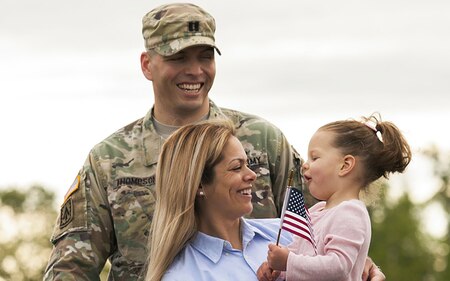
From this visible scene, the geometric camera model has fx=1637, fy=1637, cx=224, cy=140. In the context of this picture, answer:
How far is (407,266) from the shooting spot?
5538 cm

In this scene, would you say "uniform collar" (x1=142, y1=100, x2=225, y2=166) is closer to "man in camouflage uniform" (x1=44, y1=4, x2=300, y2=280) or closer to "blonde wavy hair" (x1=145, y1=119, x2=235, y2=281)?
"man in camouflage uniform" (x1=44, y1=4, x2=300, y2=280)

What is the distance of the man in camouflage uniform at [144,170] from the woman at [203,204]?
1.51 m

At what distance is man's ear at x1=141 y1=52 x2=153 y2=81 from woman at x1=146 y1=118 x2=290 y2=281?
5.82 feet

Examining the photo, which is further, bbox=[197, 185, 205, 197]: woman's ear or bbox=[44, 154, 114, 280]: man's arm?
bbox=[44, 154, 114, 280]: man's arm

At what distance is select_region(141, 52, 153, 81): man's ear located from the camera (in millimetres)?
9942

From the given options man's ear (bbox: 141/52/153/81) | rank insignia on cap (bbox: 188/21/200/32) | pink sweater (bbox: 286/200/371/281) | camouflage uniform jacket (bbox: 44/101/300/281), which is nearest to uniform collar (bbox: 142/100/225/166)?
camouflage uniform jacket (bbox: 44/101/300/281)

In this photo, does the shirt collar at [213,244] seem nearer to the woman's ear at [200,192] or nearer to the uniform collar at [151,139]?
the woman's ear at [200,192]

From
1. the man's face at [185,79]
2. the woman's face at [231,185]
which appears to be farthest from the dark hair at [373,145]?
the man's face at [185,79]

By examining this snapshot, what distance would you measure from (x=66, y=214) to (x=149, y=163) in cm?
60

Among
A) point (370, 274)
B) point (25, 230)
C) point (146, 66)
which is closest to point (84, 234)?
point (146, 66)

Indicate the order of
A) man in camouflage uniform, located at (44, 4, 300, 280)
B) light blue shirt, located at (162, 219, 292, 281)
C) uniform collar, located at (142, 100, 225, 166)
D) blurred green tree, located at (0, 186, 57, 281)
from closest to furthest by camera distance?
Answer: 1. light blue shirt, located at (162, 219, 292, 281)
2. man in camouflage uniform, located at (44, 4, 300, 280)
3. uniform collar, located at (142, 100, 225, 166)
4. blurred green tree, located at (0, 186, 57, 281)

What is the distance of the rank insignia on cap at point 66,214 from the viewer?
9906 mm

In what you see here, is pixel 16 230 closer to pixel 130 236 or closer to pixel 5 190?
pixel 5 190

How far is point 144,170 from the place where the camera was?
32.6 ft
